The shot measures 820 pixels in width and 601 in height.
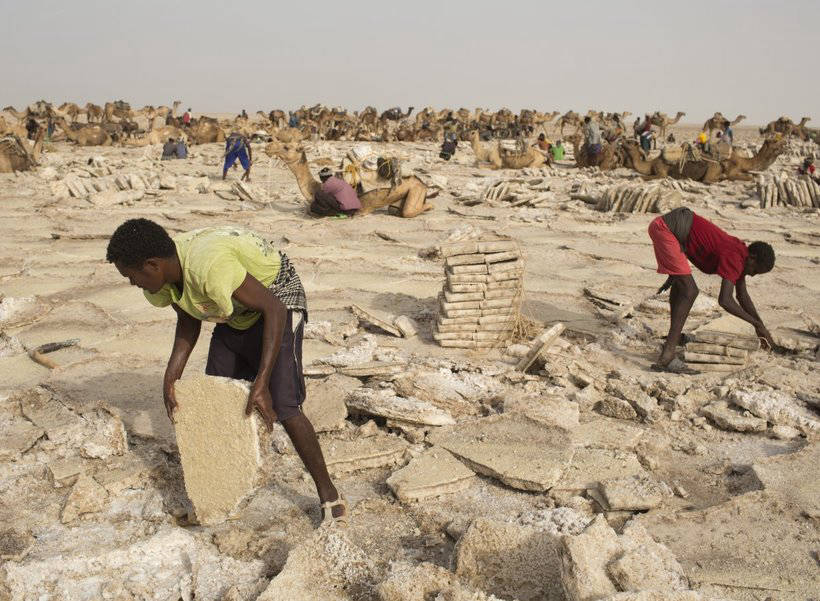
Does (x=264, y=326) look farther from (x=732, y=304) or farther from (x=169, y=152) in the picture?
(x=169, y=152)

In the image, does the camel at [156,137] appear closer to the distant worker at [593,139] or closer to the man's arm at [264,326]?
the distant worker at [593,139]

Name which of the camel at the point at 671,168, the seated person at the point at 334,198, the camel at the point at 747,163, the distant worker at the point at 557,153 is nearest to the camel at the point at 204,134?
the distant worker at the point at 557,153

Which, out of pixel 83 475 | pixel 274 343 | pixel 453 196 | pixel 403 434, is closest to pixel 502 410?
pixel 403 434

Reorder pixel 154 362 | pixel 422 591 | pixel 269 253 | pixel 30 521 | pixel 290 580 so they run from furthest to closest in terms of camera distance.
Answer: pixel 154 362
pixel 30 521
pixel 269 253
pixel 290 580
pixel 422 591

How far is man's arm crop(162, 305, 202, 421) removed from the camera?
2.87 m

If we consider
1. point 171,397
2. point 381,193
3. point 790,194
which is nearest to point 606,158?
point 790,194

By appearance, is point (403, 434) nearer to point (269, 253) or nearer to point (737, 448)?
point (269, 253)

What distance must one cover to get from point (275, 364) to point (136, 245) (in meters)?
0.68

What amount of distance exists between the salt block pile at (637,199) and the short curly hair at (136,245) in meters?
10.0

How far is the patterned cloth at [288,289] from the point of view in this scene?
276 centimetres

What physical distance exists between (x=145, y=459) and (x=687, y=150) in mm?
14367

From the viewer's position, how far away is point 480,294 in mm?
5223

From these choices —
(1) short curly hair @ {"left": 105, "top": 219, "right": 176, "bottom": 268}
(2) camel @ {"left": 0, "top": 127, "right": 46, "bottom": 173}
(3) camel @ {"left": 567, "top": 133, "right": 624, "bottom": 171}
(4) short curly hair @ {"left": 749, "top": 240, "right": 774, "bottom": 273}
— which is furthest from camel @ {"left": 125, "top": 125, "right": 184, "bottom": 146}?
(1) short curly hair @ {"left": 105, "top": 219, "right": 176, "bottom": 268}

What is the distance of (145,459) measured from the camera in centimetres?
351
